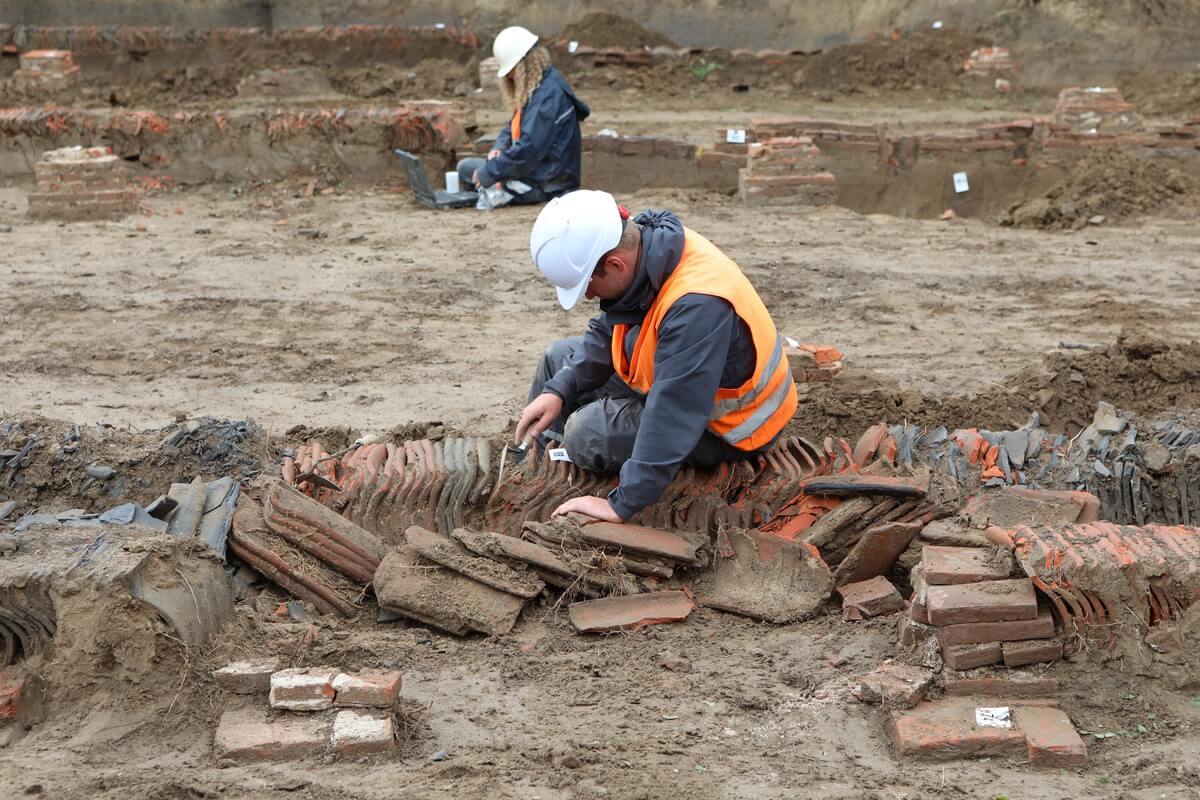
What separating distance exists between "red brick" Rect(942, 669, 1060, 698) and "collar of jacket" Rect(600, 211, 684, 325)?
1557 millimetres

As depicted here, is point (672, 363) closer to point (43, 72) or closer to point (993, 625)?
point (993, 625)

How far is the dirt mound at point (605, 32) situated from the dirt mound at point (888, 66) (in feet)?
9.71

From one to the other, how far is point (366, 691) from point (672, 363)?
4.57ft

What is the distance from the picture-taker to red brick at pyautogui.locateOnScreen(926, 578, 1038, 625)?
3.23m

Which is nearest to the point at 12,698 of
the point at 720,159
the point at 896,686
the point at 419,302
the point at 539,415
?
the point at 539,415

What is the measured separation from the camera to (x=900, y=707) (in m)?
3.14

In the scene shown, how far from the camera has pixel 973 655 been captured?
322 centimetres

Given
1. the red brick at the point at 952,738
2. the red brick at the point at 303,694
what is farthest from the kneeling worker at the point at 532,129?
the red brick at the point at 952,738

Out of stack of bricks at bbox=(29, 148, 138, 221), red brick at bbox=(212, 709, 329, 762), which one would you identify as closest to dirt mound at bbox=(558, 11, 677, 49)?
stack of bricks at bbox=(29, 148, 138, 221)

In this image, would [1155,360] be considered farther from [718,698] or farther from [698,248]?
[718,698]

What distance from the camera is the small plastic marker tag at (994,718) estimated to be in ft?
9.94

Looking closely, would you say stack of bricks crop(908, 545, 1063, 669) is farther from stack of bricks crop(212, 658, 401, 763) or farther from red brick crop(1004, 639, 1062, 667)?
stack of bricks crop(212, 658, 401, 763)

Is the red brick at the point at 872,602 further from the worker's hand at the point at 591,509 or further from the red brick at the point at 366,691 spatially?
the red brick at the point at 366,691

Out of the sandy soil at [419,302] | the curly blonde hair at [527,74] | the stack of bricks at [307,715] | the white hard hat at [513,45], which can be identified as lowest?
the sandy soil at [419,302]
